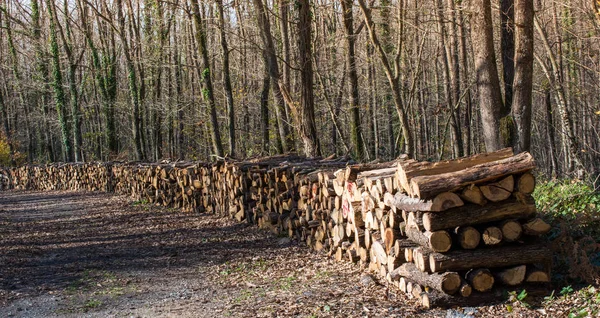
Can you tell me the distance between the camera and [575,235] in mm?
6348

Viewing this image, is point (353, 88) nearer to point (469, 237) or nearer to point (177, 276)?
point (177, 276)

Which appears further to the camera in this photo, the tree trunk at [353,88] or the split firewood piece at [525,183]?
the tree trunk at [353,88]

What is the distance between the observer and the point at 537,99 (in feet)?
114

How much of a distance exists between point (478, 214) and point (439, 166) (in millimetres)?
668

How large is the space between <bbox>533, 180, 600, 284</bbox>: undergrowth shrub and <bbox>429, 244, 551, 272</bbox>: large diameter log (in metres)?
0.32

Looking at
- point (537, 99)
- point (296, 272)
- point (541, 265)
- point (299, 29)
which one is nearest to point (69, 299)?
point (296, 272)

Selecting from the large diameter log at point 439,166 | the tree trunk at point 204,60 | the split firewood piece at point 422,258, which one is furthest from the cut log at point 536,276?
the tree trunk at point 204,60

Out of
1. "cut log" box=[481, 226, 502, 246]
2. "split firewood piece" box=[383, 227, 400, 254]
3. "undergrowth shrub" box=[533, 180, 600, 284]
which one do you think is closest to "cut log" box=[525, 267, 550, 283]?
"undergrowth shrub" box=[533, 180, 600, 284]

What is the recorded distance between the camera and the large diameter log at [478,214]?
5344mm

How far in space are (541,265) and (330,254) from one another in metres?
3.23

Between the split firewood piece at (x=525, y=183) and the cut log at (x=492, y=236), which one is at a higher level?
the split firewood piece at (x=525, y=183)

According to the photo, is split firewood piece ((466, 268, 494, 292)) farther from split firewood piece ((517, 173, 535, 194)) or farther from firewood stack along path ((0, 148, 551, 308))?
split firewood piece ((517, 173, 535, 194))

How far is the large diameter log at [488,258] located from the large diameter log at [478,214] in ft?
0.85

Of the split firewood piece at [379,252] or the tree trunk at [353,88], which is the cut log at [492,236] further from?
the tree trunk at [353,88]
